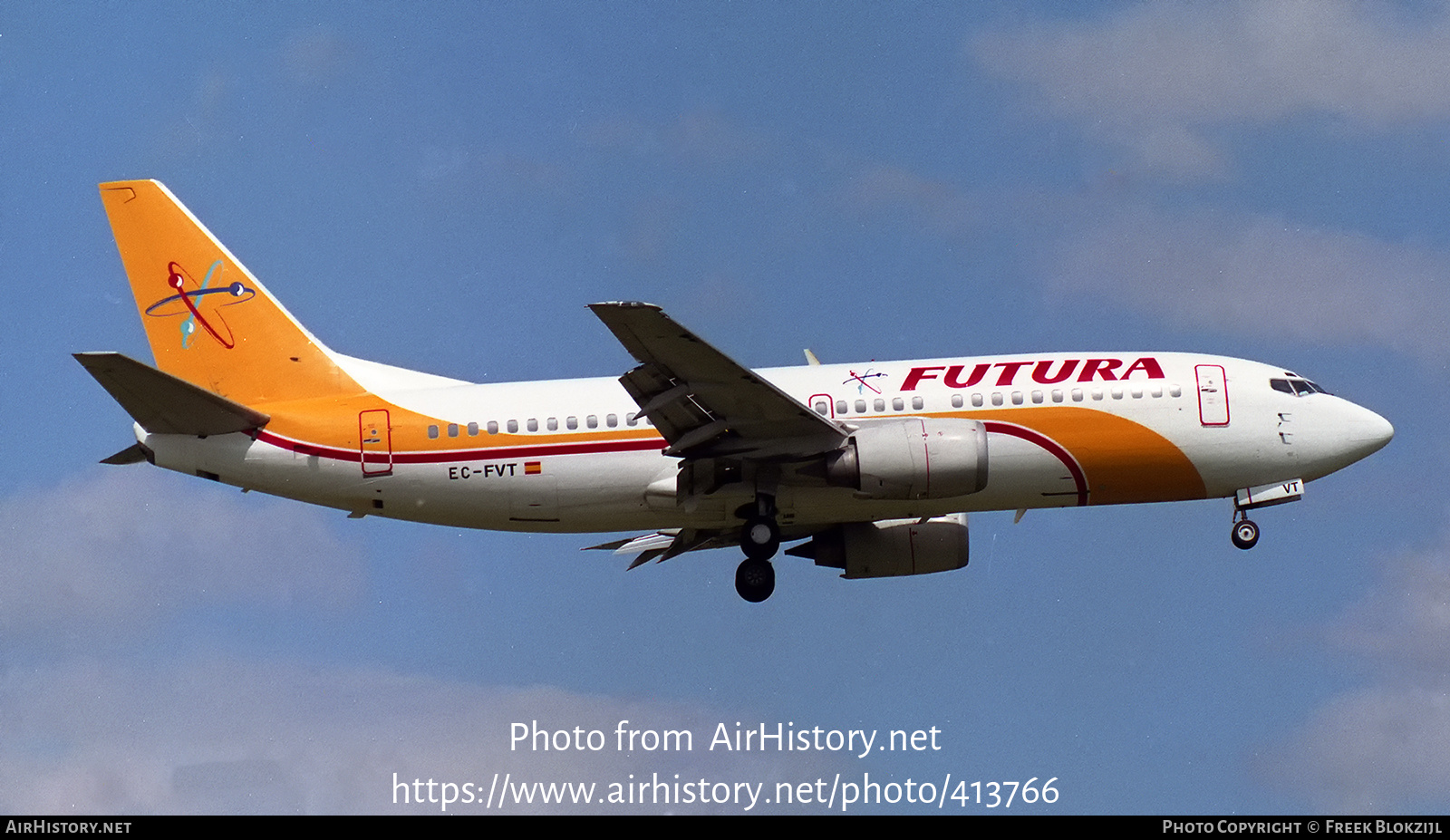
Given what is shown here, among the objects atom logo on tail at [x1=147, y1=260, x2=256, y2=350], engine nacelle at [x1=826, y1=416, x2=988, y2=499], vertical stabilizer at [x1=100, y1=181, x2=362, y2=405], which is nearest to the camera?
engine nacelle at [x1=826, y1=416, x2=988, y2=499]

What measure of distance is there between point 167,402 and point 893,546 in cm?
1679

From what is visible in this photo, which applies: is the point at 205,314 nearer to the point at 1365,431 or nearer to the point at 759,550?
the point at 759,550

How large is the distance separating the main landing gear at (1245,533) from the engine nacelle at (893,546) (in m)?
6.47

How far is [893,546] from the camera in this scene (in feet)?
154

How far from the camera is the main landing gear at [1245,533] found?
4431cm

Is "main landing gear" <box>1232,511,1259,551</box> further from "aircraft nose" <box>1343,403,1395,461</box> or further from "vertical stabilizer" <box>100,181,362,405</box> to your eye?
"vertical stabilizer" <box>100,181,362,405</box>

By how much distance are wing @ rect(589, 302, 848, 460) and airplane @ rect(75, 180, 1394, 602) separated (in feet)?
0.22

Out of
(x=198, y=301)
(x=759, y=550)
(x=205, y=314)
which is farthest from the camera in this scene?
(x=198, y=301)

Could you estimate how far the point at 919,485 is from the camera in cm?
4097

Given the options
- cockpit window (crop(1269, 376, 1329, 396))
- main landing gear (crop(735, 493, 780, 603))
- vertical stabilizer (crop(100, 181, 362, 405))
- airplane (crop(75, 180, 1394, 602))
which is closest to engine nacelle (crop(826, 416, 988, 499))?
airplane (crop(75, 180, 1394, 602))

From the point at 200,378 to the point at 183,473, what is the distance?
2700mm

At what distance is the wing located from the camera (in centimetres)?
3894

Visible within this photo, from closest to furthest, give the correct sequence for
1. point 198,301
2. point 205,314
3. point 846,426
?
point 846,426 → point 205,314 → point 198,301

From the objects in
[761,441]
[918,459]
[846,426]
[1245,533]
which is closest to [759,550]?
[761,441]
